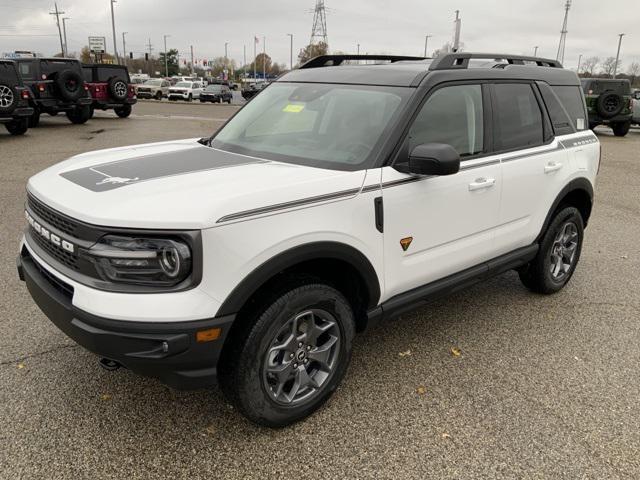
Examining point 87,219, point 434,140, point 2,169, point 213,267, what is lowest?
point 2,169

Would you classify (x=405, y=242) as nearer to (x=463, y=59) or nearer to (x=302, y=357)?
(x=302, y=357)

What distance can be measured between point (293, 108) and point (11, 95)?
12.7 m

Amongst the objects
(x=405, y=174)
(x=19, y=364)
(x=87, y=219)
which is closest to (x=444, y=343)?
(x=405, y=174)

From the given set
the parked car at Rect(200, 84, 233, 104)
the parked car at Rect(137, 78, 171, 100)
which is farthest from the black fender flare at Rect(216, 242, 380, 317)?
the parked car at Rect(137, 78, 171, 100)

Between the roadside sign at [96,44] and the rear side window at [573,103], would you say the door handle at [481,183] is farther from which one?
the roadside sign at [96,44]

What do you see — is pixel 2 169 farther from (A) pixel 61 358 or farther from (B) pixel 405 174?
(B) pixel 405 174

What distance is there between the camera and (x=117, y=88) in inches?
768

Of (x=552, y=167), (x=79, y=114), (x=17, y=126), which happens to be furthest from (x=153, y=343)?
(x=79, y=114)

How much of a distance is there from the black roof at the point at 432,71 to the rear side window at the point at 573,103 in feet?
0.19

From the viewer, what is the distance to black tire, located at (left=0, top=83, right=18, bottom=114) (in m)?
13.4

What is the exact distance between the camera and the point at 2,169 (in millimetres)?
9930

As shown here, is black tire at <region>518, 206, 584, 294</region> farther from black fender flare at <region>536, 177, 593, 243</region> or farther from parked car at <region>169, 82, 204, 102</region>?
parked car at <region>169, 82, 204, 102</region>

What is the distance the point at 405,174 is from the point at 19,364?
8.47ft

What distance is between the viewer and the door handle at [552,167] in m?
4.04
